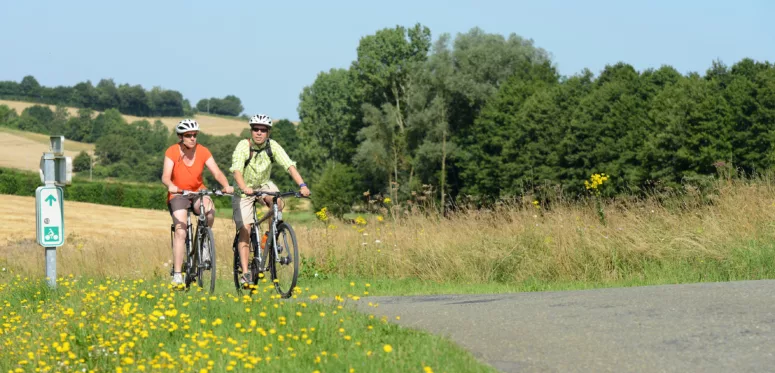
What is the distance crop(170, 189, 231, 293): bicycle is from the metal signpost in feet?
6.06

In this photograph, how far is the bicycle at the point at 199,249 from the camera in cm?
1082

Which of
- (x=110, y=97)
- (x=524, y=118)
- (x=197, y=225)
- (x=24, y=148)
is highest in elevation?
(x=110, y=97)

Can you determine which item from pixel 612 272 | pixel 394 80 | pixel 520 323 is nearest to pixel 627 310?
pixel 520 323

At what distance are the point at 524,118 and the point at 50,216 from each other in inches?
2314

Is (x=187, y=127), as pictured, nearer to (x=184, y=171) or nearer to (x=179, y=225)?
(x=184, y=171)

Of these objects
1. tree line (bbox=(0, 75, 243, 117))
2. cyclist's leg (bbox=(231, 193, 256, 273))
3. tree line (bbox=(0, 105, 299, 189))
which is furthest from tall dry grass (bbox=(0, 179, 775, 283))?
tree line (bbox=(0, 75, 243, 117))

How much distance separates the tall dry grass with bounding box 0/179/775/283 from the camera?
40.9ft

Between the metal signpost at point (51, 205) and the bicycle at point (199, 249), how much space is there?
6.06 feet

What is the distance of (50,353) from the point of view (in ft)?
25.2

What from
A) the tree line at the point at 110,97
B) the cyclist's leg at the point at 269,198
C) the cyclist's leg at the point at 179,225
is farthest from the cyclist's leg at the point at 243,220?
the tree line at the point at 110,97

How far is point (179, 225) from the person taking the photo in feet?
36.6

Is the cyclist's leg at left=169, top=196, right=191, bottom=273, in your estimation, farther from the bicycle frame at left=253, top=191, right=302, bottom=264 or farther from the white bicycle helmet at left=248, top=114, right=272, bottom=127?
the white bicycle helmet at left=248, top=114, right=272, bottom=127

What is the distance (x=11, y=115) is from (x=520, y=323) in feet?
520

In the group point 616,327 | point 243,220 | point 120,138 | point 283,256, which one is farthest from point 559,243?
point 120,138
